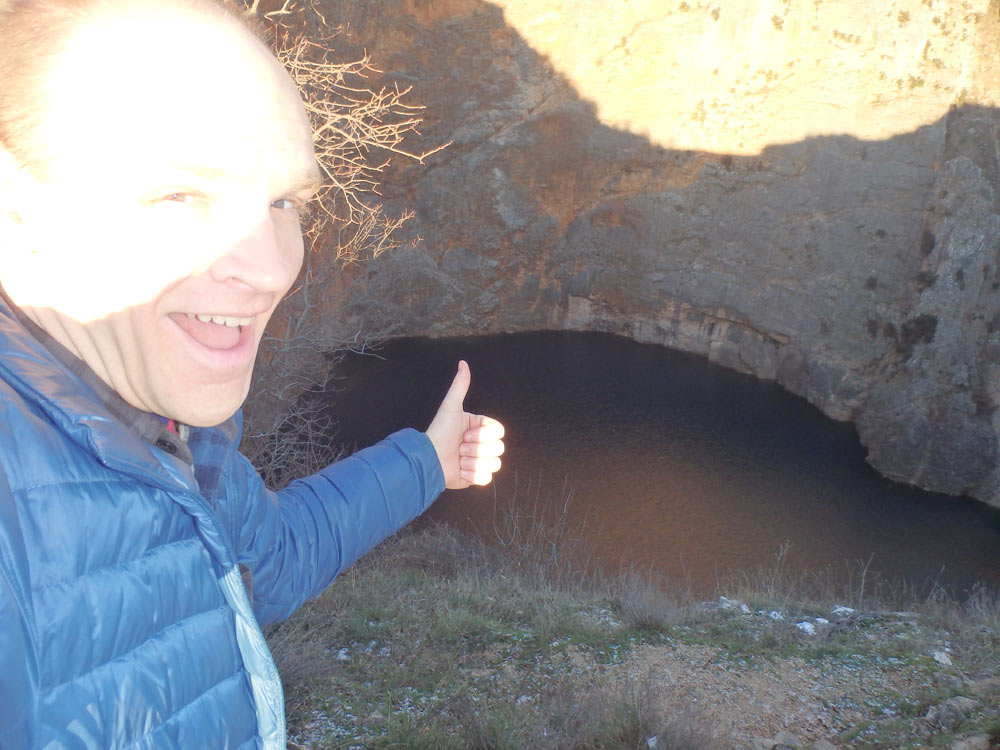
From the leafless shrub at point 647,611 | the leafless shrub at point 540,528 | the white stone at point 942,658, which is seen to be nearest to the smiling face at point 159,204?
the leafless shrub at point 647,611

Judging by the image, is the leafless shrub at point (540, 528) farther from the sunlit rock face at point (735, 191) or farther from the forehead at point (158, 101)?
the forehead at point (158, 101)

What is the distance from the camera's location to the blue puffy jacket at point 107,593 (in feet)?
2.31

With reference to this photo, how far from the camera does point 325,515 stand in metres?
1.40

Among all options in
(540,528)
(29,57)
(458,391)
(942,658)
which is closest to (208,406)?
(29,57)

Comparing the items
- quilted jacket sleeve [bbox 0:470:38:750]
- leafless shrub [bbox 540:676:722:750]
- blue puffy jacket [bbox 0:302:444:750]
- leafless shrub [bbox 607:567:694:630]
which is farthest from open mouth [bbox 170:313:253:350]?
leafless shrub [bbox 607:567:694:630]

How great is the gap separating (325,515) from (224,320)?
22.4 inches

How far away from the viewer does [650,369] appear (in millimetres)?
22984

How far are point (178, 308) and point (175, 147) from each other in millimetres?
195

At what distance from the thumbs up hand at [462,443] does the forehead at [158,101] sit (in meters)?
0.83

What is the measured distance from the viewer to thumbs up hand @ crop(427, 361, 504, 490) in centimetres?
164

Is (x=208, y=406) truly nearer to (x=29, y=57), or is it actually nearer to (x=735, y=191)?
(x=29, y=57)

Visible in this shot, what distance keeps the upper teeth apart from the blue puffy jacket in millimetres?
159

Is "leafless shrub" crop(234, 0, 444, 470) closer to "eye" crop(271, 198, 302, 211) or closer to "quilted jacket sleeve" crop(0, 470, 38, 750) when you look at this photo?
"eye" crop(271, 198, 302, 211)

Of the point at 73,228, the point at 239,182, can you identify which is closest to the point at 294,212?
the point at 239,182
